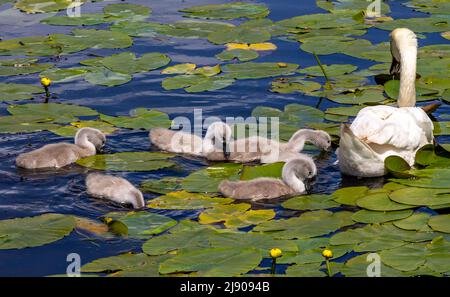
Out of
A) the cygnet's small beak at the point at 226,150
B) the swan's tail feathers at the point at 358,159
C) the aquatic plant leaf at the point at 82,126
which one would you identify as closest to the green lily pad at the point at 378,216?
the swan's tail feathers at the point at 358,159

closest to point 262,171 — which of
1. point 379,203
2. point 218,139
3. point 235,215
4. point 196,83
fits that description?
point 218,139

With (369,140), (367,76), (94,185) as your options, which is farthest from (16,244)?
(367,76)

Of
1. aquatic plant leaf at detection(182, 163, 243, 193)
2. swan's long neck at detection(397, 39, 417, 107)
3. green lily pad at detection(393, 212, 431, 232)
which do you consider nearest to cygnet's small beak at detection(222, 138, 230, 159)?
aquatic plant leaf at detection(182, 163, 243, 193)

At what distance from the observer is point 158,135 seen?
37.1ft

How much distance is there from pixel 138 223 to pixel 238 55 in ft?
16.6

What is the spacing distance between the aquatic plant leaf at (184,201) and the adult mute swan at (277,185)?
0.13m

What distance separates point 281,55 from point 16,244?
6.15 metres

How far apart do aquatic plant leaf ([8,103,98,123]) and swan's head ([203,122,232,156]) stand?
1706mm

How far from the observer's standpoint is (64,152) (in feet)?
35.7

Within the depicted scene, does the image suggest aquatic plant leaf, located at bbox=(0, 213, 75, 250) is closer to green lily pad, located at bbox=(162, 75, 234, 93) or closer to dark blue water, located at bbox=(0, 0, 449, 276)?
dark blue water, located at bbox=(0, 0, 449, 276)

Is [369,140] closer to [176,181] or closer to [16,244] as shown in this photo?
[176,181]

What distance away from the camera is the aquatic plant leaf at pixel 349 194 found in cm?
976

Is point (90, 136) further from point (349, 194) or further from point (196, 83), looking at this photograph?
point (349, 194)
